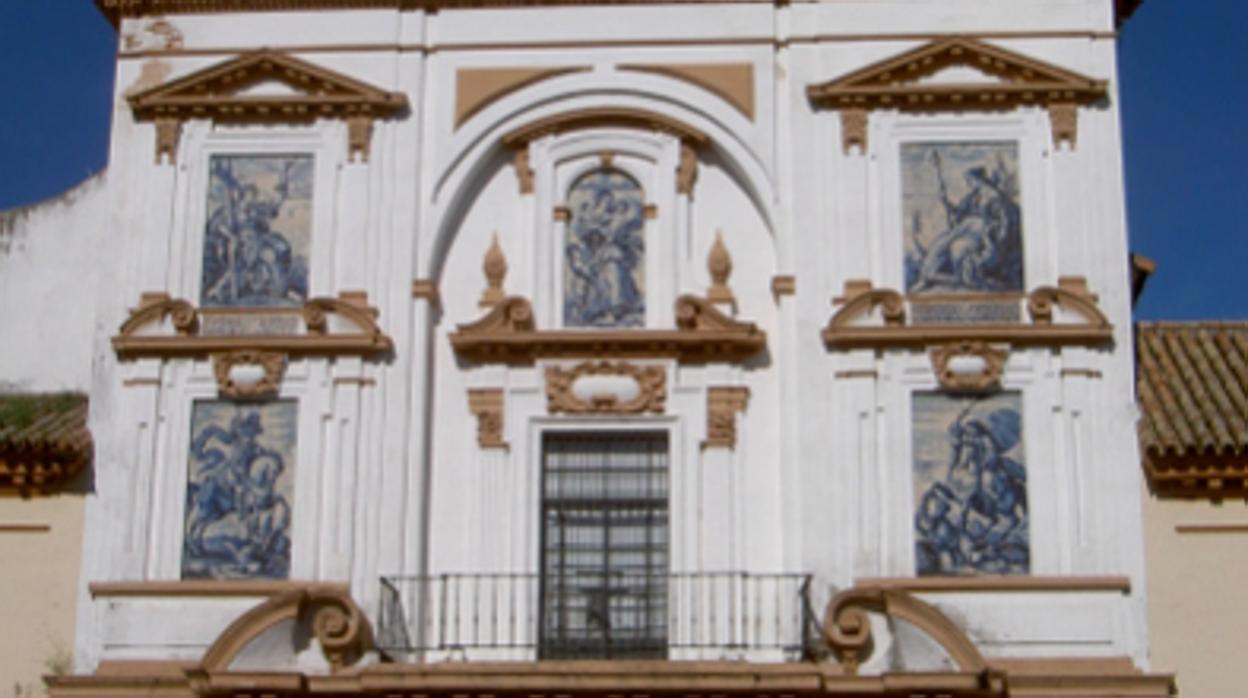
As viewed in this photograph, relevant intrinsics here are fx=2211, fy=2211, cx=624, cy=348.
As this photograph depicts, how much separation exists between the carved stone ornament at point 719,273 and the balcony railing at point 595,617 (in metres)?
2.75

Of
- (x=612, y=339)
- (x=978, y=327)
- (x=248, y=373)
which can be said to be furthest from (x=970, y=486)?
(x=248, y=373)

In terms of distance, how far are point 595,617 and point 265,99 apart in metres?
6.06

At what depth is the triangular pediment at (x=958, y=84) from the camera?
835 inches

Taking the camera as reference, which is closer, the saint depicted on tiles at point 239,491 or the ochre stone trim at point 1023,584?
the ochre stone trim at point 1023,584

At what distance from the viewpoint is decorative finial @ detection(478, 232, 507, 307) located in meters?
21.1

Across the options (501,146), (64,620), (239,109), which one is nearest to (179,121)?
(239,109)

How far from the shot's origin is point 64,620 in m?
20.3

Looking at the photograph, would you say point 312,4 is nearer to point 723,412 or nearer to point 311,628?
point 723,412

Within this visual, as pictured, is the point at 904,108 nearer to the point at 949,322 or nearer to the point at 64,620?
the point at 949,322

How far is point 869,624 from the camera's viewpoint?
19531mm

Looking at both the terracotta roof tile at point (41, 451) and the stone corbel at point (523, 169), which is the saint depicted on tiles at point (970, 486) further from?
the terracotta roof tile at point (41, 451)

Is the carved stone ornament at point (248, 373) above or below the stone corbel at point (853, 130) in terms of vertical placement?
below

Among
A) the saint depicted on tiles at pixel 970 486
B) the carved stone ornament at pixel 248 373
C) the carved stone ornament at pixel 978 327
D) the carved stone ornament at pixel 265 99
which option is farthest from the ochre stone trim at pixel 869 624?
the carved stone ornament at pixel 265 99

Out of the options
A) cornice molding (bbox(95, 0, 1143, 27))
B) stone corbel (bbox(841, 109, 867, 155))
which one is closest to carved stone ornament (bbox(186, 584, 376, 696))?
cornice molding (bbox(95, 0, 1143, 27))
